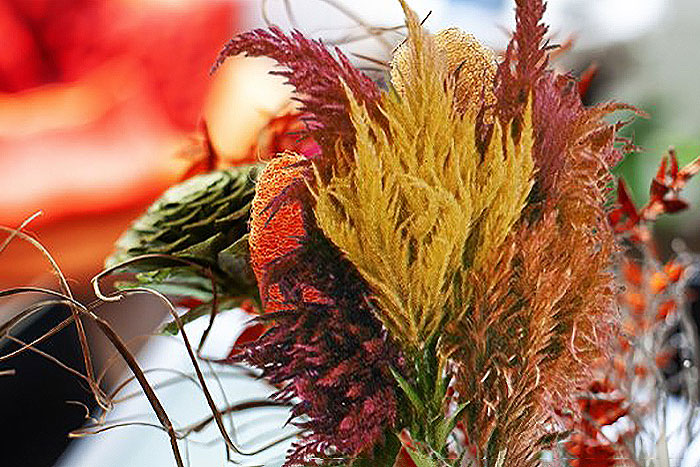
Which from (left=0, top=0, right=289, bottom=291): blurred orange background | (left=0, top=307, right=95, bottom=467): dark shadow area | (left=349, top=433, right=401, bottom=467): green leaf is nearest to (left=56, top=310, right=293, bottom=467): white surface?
(left=0, top=307, right=95, bottom=467): dark shadow area

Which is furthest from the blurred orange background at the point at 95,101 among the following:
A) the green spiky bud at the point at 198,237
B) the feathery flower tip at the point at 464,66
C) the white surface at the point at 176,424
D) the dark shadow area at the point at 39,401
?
the feathery flower tip at the point at 464,66

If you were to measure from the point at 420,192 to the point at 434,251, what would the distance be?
2 centimetres

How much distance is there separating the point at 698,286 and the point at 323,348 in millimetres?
887

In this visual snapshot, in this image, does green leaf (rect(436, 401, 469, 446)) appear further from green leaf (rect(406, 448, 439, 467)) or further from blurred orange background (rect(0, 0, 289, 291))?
blurred orange background (rect(0, 0, 289, 291))

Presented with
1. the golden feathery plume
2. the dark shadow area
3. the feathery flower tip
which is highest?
the feathery flower tip

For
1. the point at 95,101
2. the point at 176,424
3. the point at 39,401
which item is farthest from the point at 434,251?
the point at 95,101

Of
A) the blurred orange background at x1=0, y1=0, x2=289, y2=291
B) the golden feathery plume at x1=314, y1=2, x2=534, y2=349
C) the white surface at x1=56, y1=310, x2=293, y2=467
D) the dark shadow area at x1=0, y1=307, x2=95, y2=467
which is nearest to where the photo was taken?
the golden feathery plume at x1=314, y1=2, x2=534, y2=349

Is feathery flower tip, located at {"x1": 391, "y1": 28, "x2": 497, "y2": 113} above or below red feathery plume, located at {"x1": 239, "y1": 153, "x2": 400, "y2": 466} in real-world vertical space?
above

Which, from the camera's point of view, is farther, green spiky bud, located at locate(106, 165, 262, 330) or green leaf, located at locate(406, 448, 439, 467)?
green spiky bud, located at locate(106, 165, 262, 330)

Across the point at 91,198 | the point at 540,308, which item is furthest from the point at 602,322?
the point at 91,198

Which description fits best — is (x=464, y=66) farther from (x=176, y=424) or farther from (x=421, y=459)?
(x=176, y=424)

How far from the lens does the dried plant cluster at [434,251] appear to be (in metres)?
0.36

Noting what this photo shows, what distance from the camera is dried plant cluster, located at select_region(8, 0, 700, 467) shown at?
0.36 metres

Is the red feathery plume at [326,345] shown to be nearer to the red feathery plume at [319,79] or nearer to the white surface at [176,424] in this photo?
the red feathery plume at [319,79]
